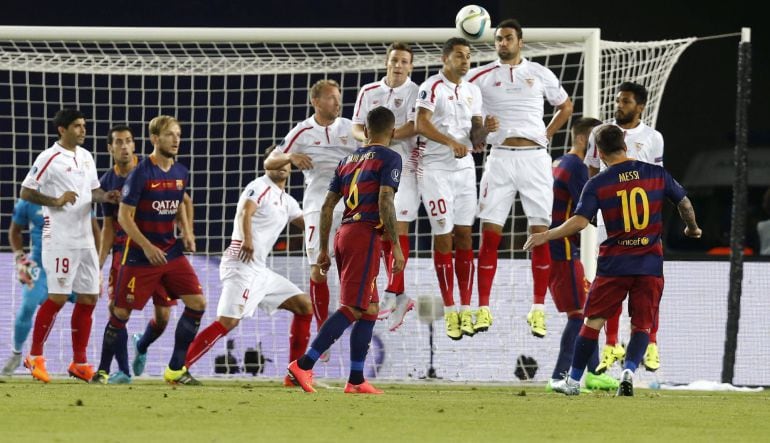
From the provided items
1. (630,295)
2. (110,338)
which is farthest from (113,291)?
(630,295)

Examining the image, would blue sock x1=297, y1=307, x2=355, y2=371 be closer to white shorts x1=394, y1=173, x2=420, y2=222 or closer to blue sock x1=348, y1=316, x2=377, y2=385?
blue sock x1=348, y1=316, x2=377, y2=385

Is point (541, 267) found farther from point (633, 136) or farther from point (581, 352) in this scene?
point (581, 352)

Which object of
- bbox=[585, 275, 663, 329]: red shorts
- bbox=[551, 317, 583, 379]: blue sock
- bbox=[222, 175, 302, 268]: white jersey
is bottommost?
bbox=[551, 317, 583, 379]: blue sock

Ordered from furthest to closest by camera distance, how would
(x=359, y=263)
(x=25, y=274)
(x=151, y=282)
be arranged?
(x=25, y=274), (x=151, y=282), (x=359, y=263)

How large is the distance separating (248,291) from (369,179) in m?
2.61

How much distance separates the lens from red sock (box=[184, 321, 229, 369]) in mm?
11594

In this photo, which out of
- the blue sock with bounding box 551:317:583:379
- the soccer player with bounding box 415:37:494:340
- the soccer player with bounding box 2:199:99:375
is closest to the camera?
the blue sock with bounding box 551:317:583:379

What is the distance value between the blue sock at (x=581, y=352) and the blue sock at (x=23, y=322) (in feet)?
17.1

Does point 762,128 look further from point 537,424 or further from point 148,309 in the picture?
point 537,424

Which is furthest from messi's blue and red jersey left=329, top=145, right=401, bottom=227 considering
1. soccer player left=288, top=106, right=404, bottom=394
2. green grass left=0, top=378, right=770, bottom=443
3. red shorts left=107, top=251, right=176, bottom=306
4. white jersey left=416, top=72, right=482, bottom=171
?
red shorts left=107, top=251, right=176, bottom=306

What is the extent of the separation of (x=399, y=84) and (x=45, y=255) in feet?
10.6

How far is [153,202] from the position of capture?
1122 centimetres

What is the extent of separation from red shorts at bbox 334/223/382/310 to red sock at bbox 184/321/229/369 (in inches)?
93.2

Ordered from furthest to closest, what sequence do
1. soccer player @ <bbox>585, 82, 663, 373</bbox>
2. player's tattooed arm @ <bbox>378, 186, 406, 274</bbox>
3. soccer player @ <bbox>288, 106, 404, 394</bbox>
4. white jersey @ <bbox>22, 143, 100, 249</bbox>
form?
white jersey @ <bbox>22, 143, 100, 249</bbox>, soccer player @ <bbox>585, 82, 663, 373</bbox>, soccer player @ <bbox>288, 106, 404, 394</bbox>, player's tattooed arm @ <bbox>378, 186, 406, 274</bbox>
